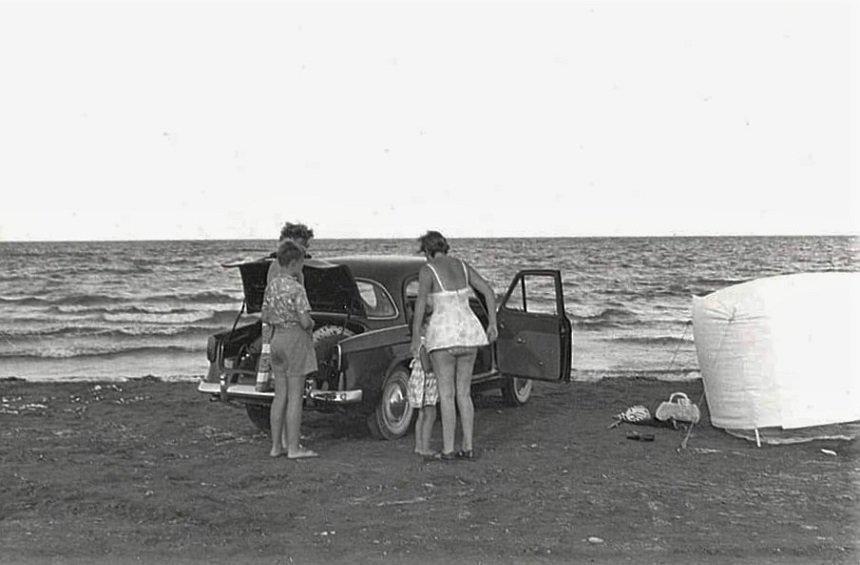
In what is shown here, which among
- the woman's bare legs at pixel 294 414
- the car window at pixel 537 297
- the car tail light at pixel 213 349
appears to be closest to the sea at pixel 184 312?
the car window at pixel 537 297

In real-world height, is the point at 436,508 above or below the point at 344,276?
below

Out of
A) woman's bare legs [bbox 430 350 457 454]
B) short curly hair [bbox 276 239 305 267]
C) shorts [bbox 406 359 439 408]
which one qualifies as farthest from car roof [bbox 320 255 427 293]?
woman's bare legs [bbox 430 350 457 454]

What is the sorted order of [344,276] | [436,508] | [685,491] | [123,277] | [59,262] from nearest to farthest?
[436,508] < [685,491] < [344,276] < [123,277] < [59,262]

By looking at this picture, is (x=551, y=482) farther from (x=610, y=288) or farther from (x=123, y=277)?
(x=123, y=277)

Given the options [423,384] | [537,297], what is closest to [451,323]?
[423,384]

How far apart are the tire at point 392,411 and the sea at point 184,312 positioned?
19.4 feet

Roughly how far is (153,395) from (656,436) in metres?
6.29

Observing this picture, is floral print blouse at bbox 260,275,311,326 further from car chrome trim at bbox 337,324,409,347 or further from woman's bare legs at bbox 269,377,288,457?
car chrome trim at bbox 337,324,409,347

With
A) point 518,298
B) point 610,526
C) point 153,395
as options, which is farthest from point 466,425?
point 518,298

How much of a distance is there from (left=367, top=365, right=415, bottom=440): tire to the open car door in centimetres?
100

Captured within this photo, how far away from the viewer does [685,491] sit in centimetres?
673

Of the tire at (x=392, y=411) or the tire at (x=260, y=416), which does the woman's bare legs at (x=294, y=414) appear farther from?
the tire at (x=260, y=416)

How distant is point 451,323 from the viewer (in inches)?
300

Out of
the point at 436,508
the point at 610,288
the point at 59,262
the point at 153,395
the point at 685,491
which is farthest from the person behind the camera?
the point at 59,262
